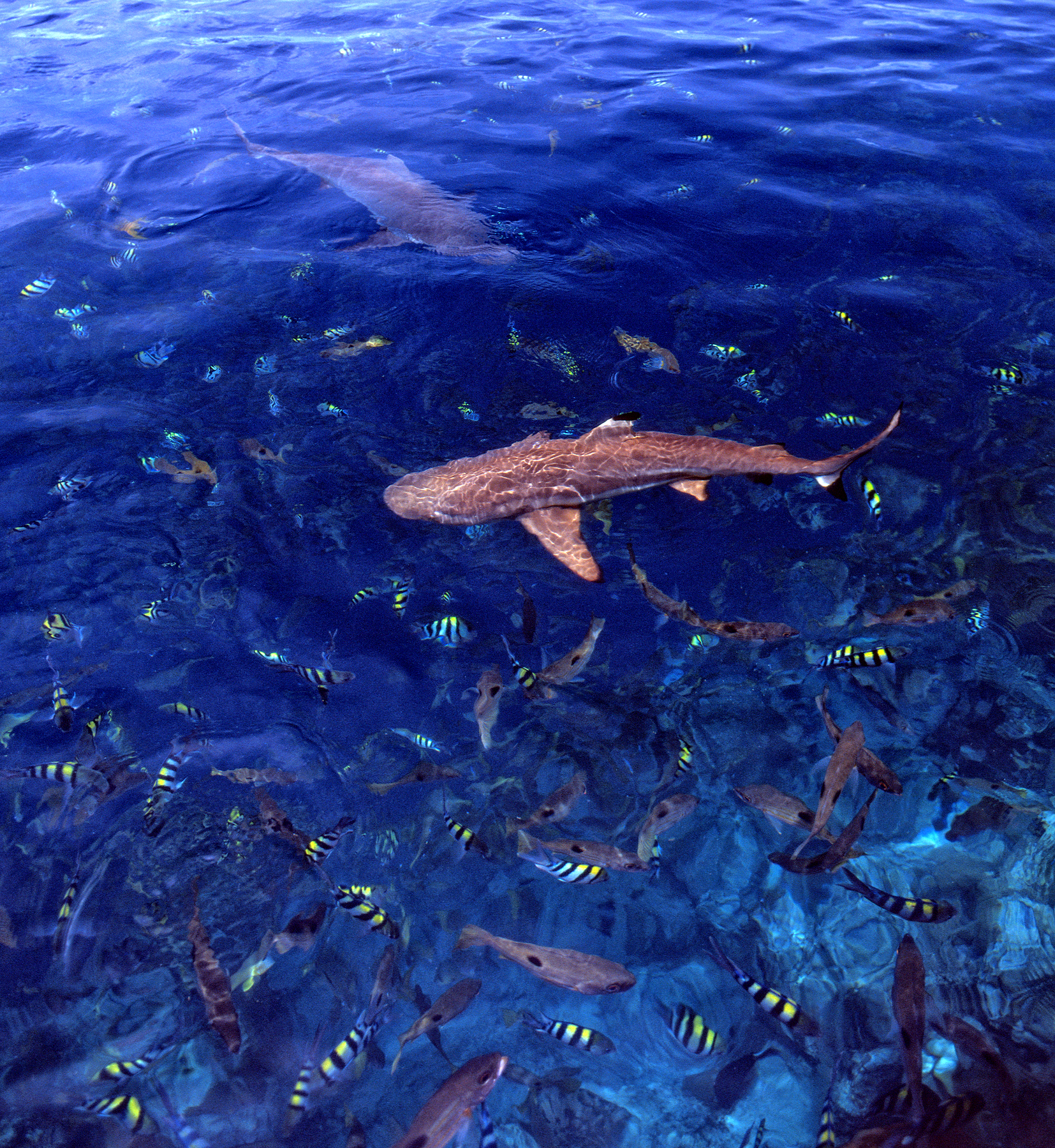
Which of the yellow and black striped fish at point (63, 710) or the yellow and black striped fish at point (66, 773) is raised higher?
the yellow and black striped fish at point (63, 710)

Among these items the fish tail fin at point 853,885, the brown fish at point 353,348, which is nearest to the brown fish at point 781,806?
the fish tail fin at point 853,885

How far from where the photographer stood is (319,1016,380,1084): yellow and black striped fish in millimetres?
3711

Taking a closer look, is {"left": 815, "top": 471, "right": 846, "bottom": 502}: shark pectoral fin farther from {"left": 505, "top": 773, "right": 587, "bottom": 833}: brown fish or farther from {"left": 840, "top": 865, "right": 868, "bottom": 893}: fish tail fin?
{"left": 505, "top": 773, "right": 587, "bottom": 833}: brown fish

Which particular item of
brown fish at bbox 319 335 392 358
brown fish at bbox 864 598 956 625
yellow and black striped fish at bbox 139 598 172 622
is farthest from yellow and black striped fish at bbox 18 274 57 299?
brown fish at bbox 864 598 956 625

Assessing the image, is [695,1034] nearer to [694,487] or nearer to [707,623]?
[707,623]

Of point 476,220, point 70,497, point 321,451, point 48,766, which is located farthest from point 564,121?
point 48,766

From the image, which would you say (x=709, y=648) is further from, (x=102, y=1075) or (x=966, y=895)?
(x=102, y=1075)

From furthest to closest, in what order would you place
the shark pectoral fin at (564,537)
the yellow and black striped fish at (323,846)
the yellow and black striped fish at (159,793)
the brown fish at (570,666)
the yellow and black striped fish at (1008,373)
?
the yellow and black striped fish at (1008,373)
the shark pectoral fin at (564,537)
the brown fish at (570,666)
the yellow and black striped fish at (159,793)
the yellow and black striped fish at (323,846)

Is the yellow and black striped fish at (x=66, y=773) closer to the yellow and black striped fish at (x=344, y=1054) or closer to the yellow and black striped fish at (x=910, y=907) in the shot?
the yellow and black striped fish at (x=344, y=1054)

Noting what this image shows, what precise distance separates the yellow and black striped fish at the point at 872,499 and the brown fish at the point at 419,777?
407 centimetres

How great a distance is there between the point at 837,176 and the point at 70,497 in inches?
450

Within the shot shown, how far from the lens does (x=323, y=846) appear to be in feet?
14.5

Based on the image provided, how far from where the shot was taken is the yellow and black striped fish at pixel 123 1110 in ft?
12.0

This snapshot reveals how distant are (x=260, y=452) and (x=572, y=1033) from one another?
17.7ft
